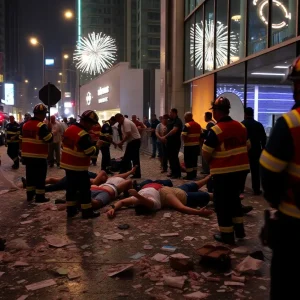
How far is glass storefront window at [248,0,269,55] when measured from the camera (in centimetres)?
1078

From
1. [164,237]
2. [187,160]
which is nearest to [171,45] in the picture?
[187,160]

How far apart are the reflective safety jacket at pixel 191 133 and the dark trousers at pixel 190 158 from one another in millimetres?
149

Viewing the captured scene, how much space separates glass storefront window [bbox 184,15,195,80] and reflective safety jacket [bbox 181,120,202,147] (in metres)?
7.55

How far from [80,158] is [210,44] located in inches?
411

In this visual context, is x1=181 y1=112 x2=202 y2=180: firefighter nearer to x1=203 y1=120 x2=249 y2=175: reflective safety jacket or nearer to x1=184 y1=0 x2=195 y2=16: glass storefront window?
x1=203 y1=120 x2=249 y2=175: reflective safety jacket

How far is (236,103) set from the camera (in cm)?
1293

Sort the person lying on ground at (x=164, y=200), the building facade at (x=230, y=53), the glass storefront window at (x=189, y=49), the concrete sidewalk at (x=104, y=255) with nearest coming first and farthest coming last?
1. the concrete sidewalk at (x=104, y=255)
2. the person lying on ground at (x=164, y=200)
3. the building facade at (x=230, y=53)
4. the glass storefront window at (x=189, y=49)

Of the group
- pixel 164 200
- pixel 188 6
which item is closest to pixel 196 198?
pixel 164 200

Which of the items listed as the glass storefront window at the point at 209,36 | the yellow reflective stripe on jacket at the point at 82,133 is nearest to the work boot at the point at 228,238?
the yellow reflective stripe on jacket at the point at 82,133

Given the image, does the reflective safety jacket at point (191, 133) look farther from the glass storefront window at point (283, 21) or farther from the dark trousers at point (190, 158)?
the glass storefront window at point (283, 21)

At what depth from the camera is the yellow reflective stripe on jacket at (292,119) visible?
2395mm

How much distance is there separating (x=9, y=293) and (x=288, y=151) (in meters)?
3.07

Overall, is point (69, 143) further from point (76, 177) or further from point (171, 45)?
point (171, 45)

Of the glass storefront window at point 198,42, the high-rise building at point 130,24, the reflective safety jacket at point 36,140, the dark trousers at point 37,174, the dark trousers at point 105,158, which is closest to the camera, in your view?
the reflective safety jacket at point 36,140
